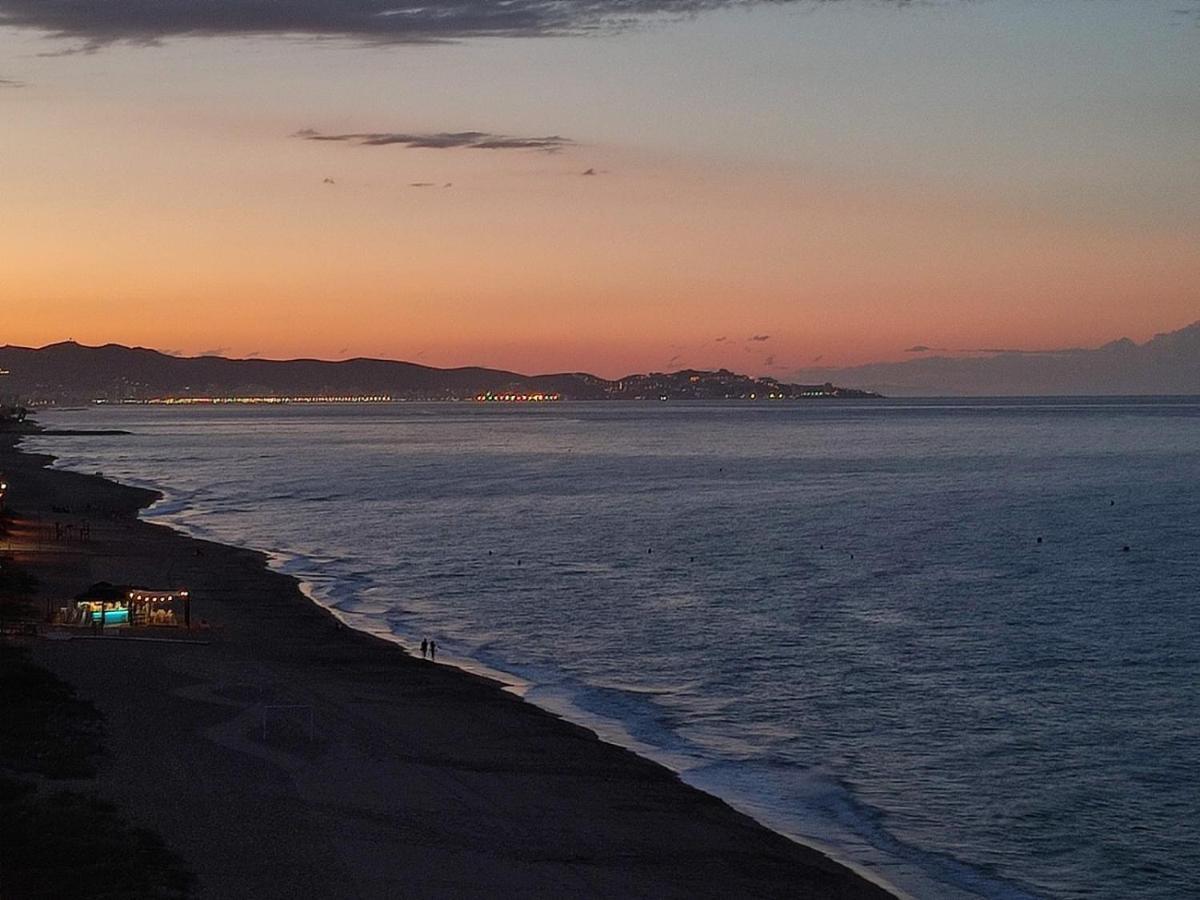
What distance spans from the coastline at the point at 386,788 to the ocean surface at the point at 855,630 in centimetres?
156

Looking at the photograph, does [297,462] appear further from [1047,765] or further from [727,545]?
[1047,765]

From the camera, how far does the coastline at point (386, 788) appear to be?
59.5 feet

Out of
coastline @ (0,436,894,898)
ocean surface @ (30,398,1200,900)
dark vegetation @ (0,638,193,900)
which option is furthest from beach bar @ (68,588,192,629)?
dark vegetation @ (0,638,193,900)

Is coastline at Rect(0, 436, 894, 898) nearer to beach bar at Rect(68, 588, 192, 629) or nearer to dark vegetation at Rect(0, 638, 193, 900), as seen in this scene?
dark vegetation at Rect(0, 638, 193, 900)

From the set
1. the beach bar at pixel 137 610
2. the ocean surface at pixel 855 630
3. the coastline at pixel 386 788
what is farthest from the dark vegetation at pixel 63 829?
the beach bar at pixel 137 610

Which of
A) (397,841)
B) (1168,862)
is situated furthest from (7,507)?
(1168,862)

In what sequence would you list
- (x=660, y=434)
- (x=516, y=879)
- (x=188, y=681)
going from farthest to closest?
(x=660, y=434) < (x=188, y=681) < (x=516, y=879)

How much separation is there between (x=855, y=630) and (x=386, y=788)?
20114mm

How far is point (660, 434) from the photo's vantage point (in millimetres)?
195500

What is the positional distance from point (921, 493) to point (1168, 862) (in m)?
70.0

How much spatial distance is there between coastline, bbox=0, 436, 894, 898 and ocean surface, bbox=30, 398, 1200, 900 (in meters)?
1.56

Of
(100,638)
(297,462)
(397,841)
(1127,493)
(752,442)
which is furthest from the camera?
(752,442)

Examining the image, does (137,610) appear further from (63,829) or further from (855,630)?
(855,630)

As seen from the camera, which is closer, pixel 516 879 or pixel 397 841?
pixel 516 879
